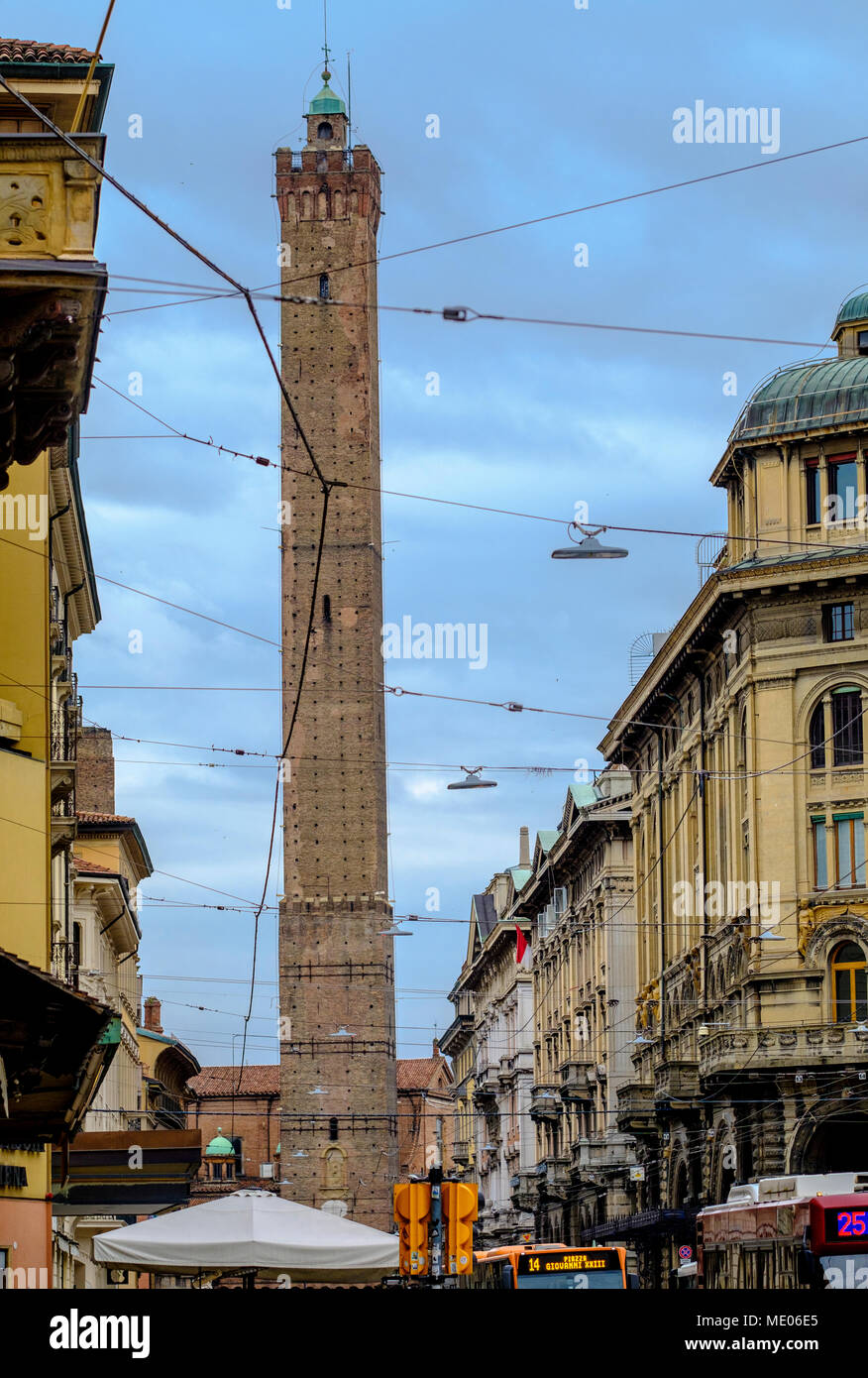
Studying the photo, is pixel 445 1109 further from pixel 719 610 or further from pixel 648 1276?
Result: pixel 719 610

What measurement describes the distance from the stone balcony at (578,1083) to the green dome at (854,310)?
2649cm

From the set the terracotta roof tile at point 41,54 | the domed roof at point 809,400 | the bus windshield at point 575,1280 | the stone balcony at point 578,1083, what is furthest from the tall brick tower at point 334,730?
the terracotta roof tile at point 41,54

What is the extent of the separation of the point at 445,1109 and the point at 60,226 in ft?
471

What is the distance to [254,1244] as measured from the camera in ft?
60.1

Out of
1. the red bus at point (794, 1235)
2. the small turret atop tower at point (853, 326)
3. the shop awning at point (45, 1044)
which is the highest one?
the small turret atop tower at point (853, 326)

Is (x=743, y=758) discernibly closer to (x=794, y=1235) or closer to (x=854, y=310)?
(x=854, y=310)

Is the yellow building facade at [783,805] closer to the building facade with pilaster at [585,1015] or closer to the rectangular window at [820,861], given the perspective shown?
the rectangular window at [820,861]

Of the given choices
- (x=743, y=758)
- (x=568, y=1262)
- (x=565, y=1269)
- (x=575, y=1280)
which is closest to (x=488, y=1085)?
(x=743, y=758)

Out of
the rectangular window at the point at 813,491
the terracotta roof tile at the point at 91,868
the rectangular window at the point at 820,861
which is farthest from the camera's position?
the terracotta roof tile at the point at 91,868

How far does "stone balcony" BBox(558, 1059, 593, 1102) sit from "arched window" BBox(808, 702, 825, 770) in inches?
966

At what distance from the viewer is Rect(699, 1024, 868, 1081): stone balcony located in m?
41.0

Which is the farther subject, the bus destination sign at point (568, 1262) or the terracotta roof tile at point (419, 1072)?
the terracotta roof tile at point (419, 1072)

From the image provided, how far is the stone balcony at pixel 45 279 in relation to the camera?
1359cm

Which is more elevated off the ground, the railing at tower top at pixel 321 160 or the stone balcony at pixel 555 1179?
the railing at tower top at pixel 321 160
